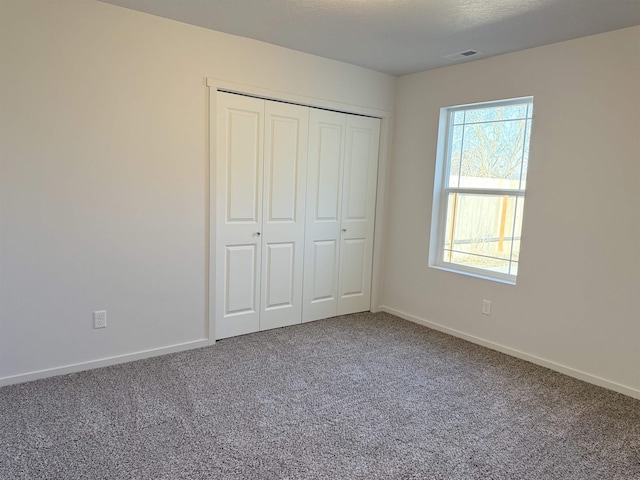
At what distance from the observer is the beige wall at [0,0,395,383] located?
8.53 ft

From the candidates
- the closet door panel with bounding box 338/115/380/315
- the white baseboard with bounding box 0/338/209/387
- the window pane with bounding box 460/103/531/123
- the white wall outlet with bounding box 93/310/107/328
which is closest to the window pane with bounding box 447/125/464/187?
the window pane with bounding box 460/103/531/123

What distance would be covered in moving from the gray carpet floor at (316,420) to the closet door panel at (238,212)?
0.37m

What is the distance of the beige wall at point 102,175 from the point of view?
2.60 meters

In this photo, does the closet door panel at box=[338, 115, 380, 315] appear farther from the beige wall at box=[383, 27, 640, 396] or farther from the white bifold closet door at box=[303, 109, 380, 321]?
the beige wall at box=[383, 27, 640, 396]

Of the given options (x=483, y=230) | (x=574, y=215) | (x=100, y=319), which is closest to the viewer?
(x=100, y=319)

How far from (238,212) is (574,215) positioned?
8.35 ft

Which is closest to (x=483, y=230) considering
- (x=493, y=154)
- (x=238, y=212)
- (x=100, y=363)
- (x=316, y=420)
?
(x=493, y=154)

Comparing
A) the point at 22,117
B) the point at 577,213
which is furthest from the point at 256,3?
the point at 577,213

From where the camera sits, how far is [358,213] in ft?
14.2

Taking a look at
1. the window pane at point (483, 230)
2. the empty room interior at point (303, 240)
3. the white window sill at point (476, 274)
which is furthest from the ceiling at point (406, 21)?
the white window sill at point (476, 274)

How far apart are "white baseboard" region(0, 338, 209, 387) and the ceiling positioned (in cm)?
239

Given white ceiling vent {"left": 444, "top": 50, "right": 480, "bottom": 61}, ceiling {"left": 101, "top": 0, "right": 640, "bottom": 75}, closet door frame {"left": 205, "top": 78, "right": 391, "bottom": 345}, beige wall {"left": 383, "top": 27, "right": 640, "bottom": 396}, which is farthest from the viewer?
white ceiling vent {"left": 444, "top": 50, "right": 480, "bottom": 61}

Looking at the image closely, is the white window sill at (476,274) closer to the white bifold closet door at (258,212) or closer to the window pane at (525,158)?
the window pane at (525,158)

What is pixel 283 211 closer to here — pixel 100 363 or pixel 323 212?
pixel 323 212
